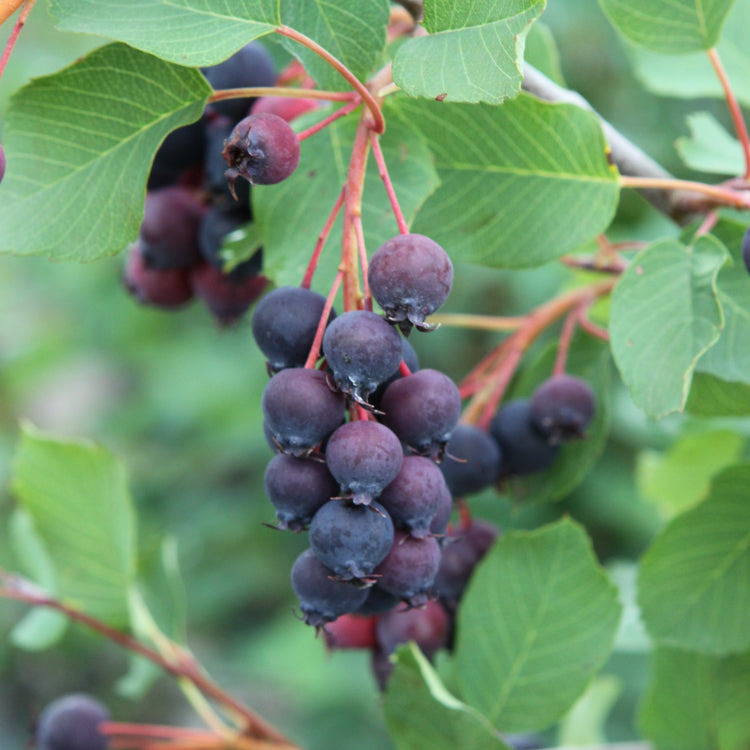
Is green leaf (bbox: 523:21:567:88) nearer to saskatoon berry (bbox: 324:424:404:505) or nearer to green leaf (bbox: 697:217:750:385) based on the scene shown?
green leaf (bbox: 697:217:750:385)

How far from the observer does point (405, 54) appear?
610 millimetres

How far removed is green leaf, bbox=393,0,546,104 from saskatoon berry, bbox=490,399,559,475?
473mm

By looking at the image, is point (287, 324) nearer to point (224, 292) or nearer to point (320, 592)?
point (320, 592)

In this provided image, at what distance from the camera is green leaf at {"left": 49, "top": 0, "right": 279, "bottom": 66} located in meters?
0.60

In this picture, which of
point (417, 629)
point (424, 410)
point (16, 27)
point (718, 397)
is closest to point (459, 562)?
point (417, 629)

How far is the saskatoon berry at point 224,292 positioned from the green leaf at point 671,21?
46cm

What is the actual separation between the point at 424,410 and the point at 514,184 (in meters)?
0.31

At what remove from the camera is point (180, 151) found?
0.91 m

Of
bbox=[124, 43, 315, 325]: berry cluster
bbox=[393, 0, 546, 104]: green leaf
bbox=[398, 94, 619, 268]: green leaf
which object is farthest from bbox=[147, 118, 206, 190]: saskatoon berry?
bbox=[393, 0, 546, 104]: green leaf

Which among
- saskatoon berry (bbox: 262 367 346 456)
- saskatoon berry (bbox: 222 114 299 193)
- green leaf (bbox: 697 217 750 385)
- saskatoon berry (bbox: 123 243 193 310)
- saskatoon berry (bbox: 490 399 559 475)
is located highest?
saskatoon berry (bbox: 222 114 299 193)

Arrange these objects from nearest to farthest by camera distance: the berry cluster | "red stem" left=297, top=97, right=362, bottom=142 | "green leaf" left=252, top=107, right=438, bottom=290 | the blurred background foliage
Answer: "red stem" left=297, top=97, right=362, bottom=142
"green leaf" left=252, top=107, right=438, bottom=290
the berry cluster
the blurred background foliage

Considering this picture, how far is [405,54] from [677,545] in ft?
1.90

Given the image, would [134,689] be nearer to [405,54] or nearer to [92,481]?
[92,481]

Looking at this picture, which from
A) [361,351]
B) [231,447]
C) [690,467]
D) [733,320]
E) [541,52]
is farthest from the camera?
[231,447]
